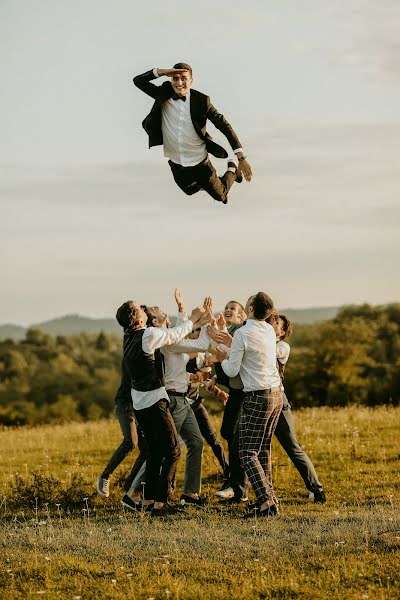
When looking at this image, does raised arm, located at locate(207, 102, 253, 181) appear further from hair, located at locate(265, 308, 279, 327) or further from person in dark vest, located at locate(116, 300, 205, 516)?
hair, located at locate(265, 308, 279, 327)

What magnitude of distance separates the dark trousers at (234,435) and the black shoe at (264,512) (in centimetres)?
115

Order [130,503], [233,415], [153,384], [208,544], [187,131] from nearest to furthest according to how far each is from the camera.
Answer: [208,544] → [187,131] → [153,384] → [130,503] → [233,415]

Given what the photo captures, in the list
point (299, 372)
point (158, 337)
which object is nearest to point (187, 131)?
point (158, 337)

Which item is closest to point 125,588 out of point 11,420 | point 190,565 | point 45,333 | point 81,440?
point 190,565

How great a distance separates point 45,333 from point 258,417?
9410 cm

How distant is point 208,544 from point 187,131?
457 cm

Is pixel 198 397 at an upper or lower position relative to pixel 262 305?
lower

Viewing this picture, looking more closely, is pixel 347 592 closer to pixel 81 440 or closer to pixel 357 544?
pixel 357 544

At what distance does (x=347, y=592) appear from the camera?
358 inches

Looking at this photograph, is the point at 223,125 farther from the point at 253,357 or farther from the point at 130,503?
the point at 130,503

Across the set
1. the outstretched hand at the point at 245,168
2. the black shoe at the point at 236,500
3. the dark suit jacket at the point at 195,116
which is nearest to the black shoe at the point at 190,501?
the black shoe at the point at 236,500

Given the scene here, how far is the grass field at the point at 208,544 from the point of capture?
934cm

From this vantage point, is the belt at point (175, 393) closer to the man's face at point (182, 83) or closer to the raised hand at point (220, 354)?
the raised hand at point (220, 354)

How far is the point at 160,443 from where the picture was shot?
12.3 metres
